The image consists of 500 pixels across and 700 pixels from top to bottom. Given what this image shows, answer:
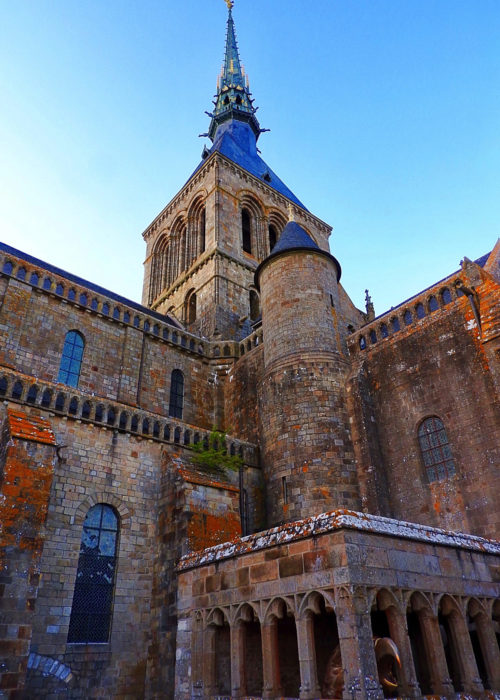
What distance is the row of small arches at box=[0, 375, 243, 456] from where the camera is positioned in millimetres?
13117

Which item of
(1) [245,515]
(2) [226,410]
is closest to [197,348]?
(2) [226,410]

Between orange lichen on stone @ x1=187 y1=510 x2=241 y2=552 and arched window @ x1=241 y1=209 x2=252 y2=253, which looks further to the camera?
arched window @ x1=241 y1=209 x2=252 y2=253

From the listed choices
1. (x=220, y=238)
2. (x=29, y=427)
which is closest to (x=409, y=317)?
(x=29, y=427)

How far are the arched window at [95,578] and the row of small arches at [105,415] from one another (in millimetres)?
2373

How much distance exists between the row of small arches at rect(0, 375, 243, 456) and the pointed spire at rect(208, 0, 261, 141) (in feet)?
118

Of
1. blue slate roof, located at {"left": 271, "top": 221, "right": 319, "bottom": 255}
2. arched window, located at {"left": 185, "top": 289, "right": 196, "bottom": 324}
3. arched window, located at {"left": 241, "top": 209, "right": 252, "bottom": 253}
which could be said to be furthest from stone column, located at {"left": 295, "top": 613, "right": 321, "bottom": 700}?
arched window, located at {"left": 241, "top": 209, "right": 252, "bottom": 253}

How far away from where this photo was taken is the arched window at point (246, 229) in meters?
31.7

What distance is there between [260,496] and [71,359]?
8547 mm

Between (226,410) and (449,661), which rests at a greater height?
(226,410)

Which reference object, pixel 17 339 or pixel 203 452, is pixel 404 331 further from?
pixel 17 339

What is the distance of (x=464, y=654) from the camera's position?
5.99 m

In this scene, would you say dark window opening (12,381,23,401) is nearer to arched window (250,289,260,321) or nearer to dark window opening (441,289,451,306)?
dark window opening (441,289,451,306)

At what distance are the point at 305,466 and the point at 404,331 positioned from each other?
17.0ft

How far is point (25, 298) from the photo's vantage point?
17.8 metres
